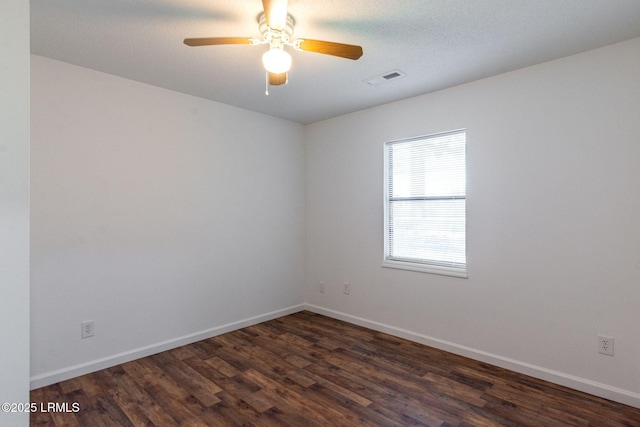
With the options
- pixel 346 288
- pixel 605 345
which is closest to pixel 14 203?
pixel 346 288

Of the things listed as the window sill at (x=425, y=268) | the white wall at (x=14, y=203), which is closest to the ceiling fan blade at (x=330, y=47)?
the white wall at (x=14, y=203)

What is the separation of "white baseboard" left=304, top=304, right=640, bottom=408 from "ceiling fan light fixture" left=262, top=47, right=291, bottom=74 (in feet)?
9.24

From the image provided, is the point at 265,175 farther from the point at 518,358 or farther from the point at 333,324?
the point at 518,358

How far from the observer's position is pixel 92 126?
2.80 m

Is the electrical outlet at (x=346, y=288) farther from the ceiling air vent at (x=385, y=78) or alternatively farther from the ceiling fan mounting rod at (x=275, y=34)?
the ceiling fan mounting rod at (x=275, y=34)

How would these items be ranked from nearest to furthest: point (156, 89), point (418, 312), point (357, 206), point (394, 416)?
point (394, 416)
point (156, 89)
point (418, 312)
point (357, 206)

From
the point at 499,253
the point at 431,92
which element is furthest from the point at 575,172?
the point at 431,92

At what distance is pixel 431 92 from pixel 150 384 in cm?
352

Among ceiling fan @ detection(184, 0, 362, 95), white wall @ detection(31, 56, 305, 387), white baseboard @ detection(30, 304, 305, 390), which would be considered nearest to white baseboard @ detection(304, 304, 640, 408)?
white baseboard @ detection(30, 304, 305, 390)

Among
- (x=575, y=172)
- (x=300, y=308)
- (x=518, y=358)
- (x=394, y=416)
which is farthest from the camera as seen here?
(x=300, y=308)

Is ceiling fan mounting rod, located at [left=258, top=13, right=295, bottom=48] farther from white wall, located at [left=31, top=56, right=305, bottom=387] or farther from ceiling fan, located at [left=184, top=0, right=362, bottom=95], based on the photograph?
white wall, located at [left=31, top=56, right=305, bottom=387]

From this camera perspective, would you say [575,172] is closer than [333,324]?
Yes

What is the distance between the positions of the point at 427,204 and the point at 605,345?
1.73 m

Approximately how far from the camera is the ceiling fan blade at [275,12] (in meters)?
1.61
